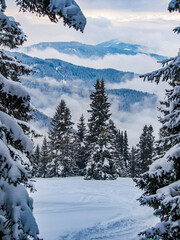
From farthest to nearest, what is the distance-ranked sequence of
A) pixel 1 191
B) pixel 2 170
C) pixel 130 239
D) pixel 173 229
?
1. pixel 130 239
2. pixel 173 229
3. pixel 1 191
4. pixel 2 170

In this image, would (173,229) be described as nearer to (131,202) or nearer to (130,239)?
(130,239)

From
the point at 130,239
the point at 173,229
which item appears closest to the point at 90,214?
the point at 130,239

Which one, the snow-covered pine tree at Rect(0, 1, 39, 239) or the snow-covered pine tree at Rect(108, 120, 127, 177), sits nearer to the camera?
the snow-covered pine tree at Rect(0, 1, 39, 239)

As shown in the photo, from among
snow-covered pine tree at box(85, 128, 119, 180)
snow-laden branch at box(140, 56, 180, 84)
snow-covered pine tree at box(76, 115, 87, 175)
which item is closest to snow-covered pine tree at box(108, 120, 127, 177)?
snow-covered pine tree at box(85, 128, 119, 180)

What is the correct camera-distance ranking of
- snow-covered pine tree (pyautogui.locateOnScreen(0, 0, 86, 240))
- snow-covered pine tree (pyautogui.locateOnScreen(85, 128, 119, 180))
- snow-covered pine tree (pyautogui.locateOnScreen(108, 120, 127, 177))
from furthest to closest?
1. snow-covered pine tree (pyautogui.locateOnScreen(108, 120, 127, 177))
2. snow-covered pine tree (pyautogui.locateOnScreen(85, 128, 119, 180))
3. snow-covered pine tree (pyautogui.locateOnScreen(0, 0, 86, 240))

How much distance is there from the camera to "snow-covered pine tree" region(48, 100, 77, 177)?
34.4 m

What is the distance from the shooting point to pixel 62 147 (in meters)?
34.5

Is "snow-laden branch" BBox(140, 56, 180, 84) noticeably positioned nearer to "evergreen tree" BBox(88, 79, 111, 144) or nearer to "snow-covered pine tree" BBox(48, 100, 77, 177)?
"evergreen tree" BBox(88, 79, 111, 144)

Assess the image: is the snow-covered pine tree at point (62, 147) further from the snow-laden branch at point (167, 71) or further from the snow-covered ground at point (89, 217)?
the snow-laden branch at point (167, 71)

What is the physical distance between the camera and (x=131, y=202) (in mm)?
13141

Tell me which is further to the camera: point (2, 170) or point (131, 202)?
point (131, 202)

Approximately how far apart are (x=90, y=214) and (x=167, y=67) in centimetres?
732

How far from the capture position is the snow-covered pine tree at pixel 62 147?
34.4 meters

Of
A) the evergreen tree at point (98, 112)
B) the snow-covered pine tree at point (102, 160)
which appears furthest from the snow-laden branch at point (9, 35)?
the evergreen tree at point (98, 112)
